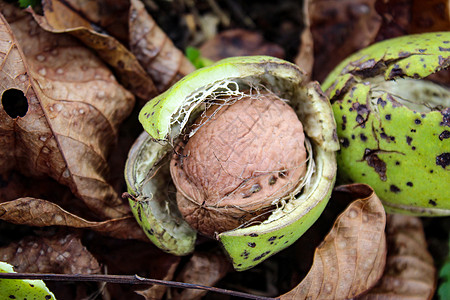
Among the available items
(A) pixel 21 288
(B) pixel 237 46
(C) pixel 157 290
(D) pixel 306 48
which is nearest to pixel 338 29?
(D) pixel 306 48

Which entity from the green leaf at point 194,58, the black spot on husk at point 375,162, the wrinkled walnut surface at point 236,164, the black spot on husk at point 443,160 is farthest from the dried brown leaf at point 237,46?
the black spot on husk at point 443,160

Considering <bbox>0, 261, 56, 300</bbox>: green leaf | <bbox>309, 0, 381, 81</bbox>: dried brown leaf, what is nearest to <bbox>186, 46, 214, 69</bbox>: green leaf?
<bbox>309, 0, 381, 81</bbox>: dried brown leaf

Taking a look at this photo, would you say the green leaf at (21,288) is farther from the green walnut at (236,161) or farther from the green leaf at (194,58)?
the green leaf at (194,58)

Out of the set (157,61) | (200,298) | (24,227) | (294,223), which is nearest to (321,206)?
(294,223)

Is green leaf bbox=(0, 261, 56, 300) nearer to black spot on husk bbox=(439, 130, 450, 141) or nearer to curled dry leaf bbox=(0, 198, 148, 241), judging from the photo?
curled dry leaf bbox=(0, 198, 148, 241)

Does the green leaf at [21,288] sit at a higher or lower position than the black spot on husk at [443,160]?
higher

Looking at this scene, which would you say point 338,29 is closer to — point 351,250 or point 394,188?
point 394,188
